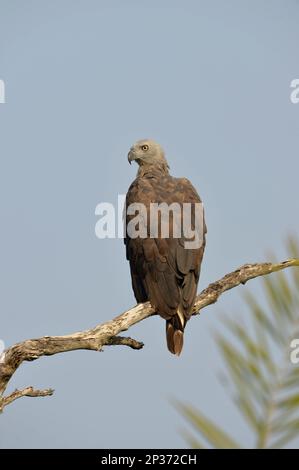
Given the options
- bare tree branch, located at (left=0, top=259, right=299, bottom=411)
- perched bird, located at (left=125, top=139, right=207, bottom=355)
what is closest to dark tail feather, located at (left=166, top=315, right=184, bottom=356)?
perched bird, located at (left=125, top=139, right=207, bottom=355)

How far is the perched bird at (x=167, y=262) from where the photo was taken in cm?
633

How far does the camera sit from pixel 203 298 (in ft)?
21.3

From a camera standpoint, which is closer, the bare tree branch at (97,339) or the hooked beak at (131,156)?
the bare tree branch at (97,339)

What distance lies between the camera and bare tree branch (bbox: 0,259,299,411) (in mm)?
4457

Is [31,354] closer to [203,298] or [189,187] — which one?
[203,298]

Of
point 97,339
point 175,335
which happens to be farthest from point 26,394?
point 175,335

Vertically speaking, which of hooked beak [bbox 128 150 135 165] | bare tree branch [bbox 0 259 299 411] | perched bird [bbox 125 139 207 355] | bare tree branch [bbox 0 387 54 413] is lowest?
bare tree branch [bbox 0 387 54 413]

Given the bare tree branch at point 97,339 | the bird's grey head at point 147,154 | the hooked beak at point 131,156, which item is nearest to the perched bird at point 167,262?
the bare tree branch at point 97,339

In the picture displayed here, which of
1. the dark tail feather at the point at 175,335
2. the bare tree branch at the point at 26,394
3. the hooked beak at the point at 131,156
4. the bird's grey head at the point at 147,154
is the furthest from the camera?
the hooked beak at the point at 131,156

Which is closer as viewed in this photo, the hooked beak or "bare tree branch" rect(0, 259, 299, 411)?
"bare tree branch" rect(0, 259, 299, 411)

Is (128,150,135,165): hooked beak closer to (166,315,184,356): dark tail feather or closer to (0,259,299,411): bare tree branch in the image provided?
(0,259,299,411): bare tree branch

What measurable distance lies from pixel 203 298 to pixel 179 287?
11.6 inches

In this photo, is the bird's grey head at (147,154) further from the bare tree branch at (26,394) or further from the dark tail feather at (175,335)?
the bare tree branch at (26,394)
